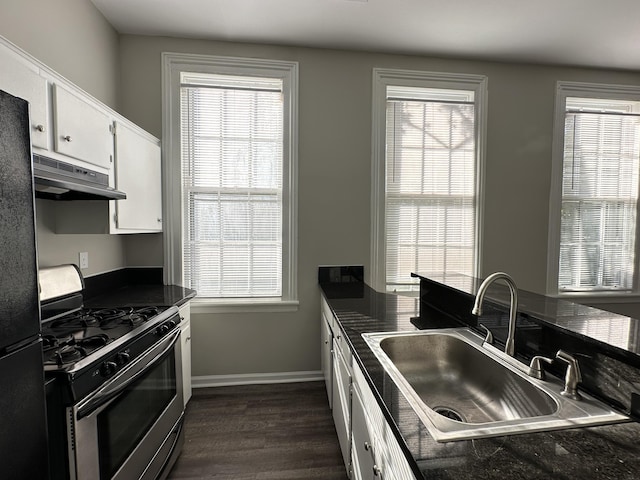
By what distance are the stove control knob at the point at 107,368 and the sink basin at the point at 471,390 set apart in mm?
1042

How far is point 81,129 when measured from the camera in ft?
5.64

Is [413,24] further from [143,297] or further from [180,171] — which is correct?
[143,297]

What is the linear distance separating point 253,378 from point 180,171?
74.7 inches

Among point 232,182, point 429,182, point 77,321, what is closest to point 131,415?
point 77,321

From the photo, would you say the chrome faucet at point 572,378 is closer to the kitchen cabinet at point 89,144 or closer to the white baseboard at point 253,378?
the kitchen cabinet at point 89,144

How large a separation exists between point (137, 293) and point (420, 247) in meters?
2.41

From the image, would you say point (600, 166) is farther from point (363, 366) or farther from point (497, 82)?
point (363, 366)

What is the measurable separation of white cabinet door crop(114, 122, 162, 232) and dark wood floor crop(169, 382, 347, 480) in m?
1.45

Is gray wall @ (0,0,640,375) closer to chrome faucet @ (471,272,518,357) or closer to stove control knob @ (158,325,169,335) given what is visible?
stove control knob @ (158,325,169,335)

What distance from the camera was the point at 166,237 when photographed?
274cm

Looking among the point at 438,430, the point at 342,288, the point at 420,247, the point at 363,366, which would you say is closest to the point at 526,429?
the point at 438,430

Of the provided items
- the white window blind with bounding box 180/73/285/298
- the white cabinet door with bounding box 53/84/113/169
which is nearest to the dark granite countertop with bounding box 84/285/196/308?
the white window blind with bounding box 180/73/285/298

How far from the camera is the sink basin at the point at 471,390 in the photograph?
0.83m

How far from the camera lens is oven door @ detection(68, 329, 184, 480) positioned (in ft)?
3.83
